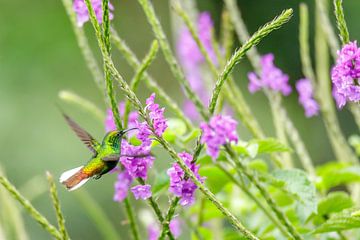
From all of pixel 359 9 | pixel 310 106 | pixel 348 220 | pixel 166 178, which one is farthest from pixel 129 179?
pixel 359 9

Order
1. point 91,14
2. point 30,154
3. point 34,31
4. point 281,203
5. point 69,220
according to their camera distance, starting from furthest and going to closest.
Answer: point 34,31
point 30,154
point 69,220
point 281,203
point 91,14

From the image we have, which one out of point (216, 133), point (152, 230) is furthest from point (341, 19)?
point (152, 230)

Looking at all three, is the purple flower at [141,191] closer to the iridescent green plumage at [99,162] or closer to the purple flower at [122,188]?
the iridescent green plumage at [99,162]

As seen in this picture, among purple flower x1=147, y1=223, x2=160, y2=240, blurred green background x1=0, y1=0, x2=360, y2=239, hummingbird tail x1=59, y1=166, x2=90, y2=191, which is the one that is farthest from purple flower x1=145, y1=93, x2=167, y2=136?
blurred green background x1=0, y1=0, x2=360, y2=239

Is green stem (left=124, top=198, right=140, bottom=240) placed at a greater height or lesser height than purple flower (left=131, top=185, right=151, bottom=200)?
greater

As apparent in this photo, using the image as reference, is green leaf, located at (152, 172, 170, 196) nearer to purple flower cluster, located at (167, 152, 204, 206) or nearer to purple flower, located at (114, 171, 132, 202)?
purple flower, located at (114, 171, 132, 202)

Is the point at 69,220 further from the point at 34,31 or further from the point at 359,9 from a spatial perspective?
the point at 359,9
